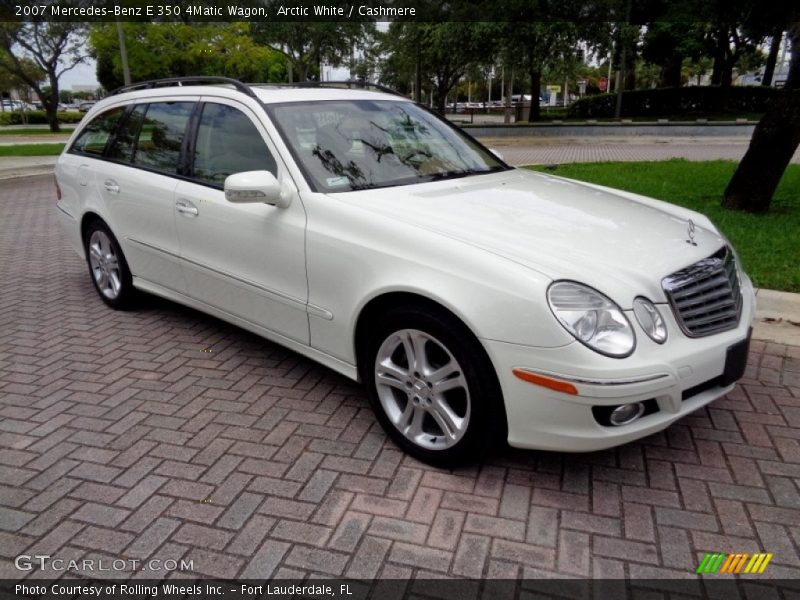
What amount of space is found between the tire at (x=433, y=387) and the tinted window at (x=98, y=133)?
318cm

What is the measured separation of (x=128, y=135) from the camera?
188 inches

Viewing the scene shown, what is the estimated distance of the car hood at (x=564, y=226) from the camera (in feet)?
8.60

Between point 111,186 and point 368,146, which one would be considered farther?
point 111,186

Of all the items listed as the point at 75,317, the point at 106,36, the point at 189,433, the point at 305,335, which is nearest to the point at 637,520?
the point at 305,335

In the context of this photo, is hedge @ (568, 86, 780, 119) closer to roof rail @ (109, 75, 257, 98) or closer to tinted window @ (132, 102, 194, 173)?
roof rail @ (109, 75, 257, 98)

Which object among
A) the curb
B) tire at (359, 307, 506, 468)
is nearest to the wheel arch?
tire at (359, 307, 506, 468)

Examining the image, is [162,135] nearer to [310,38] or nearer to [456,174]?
[456,174]

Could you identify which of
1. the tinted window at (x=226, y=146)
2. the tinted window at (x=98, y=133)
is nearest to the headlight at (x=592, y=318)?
the tinted window at (x=226, y=146)

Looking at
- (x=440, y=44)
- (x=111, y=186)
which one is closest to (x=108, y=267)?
(x=111, y=186)

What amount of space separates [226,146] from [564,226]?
2.07 m

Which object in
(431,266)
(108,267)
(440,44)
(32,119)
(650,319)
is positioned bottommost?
(32,119)

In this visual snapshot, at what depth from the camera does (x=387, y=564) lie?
2400 millimetres

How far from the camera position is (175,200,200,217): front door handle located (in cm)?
392

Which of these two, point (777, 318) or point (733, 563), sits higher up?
point (777, 318)
